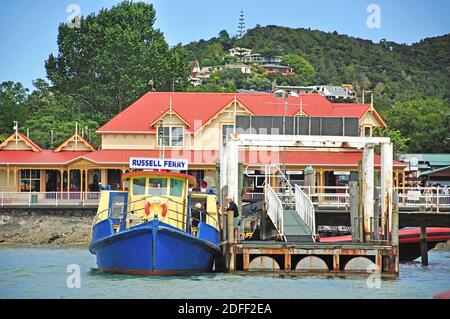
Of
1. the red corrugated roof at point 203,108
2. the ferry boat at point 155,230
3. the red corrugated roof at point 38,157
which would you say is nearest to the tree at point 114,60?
the red corrugated roof at point 203,108

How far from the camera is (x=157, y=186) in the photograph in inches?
1625

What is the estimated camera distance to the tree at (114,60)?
10581 cm

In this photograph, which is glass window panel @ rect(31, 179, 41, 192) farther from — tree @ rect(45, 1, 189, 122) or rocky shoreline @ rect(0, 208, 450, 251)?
tree @ rect(45, 1, 189, 122)

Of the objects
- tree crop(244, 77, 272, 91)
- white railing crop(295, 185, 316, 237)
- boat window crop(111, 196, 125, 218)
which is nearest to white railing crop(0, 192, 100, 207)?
white railing crop(295, 185, 316, 237)

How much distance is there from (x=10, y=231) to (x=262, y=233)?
20.8 meters

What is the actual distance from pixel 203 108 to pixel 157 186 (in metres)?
36.5

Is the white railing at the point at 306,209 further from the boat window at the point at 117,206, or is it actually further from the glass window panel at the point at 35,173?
the glass window panel at the point at 35,173

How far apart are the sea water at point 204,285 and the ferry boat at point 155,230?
0.65 meters

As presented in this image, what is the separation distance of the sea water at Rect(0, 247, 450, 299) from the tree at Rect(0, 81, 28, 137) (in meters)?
58.4

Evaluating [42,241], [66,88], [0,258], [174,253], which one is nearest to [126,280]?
[174,253]

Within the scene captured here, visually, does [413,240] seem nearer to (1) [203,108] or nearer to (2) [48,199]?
(2) [48,199]

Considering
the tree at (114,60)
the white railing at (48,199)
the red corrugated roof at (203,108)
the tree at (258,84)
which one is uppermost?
the tree at (258,84)

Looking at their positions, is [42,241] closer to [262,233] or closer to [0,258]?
[0,258]

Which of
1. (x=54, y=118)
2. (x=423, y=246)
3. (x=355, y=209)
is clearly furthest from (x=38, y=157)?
(x=355, y=209)
